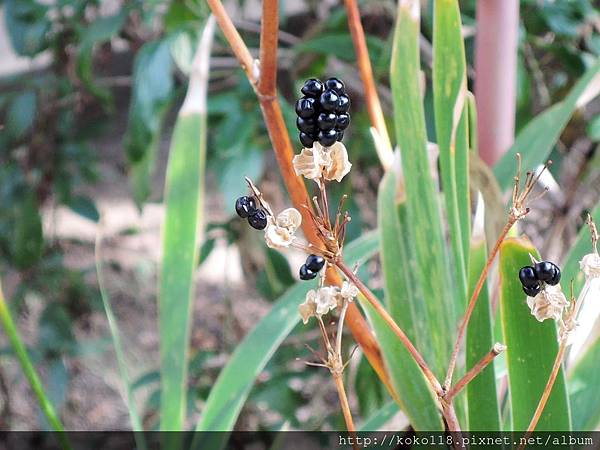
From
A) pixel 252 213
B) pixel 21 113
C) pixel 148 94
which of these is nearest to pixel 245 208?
pixel 252 213

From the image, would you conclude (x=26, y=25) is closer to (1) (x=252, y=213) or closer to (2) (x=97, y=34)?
(2) (x=97, y=34)

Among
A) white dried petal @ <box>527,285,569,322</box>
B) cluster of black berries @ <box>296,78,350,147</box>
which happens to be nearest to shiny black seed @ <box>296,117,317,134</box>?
cluster of black berries @ <box>296,78,350,147</box>

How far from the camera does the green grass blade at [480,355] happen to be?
0.42m

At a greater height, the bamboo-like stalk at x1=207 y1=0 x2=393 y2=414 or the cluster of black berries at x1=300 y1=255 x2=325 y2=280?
the bamboo-like stalk at x1=207 y1=0 x2=393 y2=414

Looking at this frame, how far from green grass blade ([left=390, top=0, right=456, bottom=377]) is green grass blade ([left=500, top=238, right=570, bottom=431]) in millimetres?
62

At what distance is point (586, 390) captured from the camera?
46cm

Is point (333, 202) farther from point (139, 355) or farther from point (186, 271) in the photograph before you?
point (139, 355)

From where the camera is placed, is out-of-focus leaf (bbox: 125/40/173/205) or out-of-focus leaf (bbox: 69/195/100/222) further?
out-of-focus leaf (bbox: 69/195/100/222)

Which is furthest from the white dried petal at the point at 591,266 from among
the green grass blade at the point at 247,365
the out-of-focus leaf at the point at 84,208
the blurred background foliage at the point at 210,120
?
the out-of-focus leaf at the point at 84,208

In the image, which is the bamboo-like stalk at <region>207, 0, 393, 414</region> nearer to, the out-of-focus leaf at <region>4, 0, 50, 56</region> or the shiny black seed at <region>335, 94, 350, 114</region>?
the shiny black seed at <region>335, 94, 350, 114</region>

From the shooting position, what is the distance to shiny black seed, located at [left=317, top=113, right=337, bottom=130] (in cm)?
26

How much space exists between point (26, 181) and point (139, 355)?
50 centimetres

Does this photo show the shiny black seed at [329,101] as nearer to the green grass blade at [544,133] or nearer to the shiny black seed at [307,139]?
the shiny black seed at [307,139]

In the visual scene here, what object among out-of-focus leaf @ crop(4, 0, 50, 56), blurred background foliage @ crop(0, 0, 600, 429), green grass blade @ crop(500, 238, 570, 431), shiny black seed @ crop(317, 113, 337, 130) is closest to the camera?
shiny black seed @ crop(317, 113, 337, 130)
